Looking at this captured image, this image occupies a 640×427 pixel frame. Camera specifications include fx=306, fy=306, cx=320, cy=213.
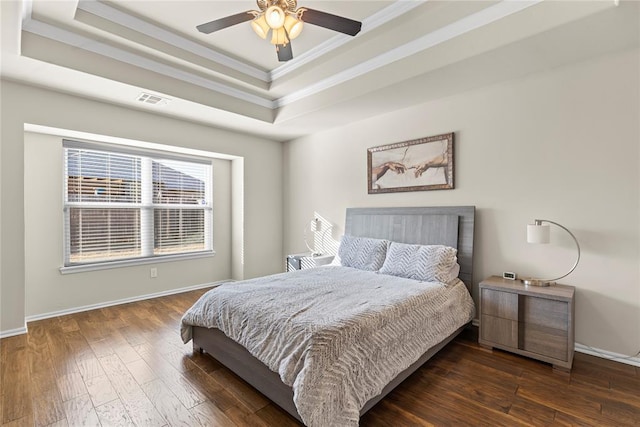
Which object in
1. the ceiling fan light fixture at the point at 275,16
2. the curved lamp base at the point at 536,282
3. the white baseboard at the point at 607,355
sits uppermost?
the ceiling fan light fixture at the point at 275,16

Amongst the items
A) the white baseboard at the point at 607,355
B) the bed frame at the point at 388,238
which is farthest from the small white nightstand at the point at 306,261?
the white baseboard at the point at 607,355

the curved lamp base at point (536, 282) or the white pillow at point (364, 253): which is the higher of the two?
the white pillow at point (364, 253)

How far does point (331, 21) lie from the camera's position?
82.6 inches

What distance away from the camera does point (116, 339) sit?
9.61 feet

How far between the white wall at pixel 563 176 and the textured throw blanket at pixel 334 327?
86cm

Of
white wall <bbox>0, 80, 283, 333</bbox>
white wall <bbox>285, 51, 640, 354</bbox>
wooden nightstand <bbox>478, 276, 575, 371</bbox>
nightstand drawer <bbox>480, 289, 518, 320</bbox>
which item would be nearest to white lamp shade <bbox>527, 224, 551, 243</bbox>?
white wall <bbox>285, 51, 640, 354</bbox>

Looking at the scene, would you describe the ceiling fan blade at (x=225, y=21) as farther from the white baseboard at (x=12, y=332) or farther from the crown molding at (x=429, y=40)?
the white baseboard at (x=12, y=332)

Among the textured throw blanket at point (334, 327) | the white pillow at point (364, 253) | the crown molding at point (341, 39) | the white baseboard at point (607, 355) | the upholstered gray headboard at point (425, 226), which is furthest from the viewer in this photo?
the white pillow at point (364, 253)

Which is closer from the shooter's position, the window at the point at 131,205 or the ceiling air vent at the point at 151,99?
the ceiling air vent at the point at 151,99

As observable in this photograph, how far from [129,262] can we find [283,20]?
12.0 feet

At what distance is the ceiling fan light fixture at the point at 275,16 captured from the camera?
6.63ft

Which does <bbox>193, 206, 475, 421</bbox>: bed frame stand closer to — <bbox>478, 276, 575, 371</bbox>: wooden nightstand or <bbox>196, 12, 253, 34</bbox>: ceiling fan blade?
<bbox>478, 276, 575, 371</bbox>: wooden nightstand

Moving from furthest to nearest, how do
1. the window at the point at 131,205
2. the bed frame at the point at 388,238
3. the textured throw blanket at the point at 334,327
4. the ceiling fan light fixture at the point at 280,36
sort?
1. the window at the point at 131,205
2. the ceiling fan light fixture at the point at 280,36
3. the bed frame at the point at 388,238
4. the textured throw blanket at the point at 334,327

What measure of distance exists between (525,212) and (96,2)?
421cm
